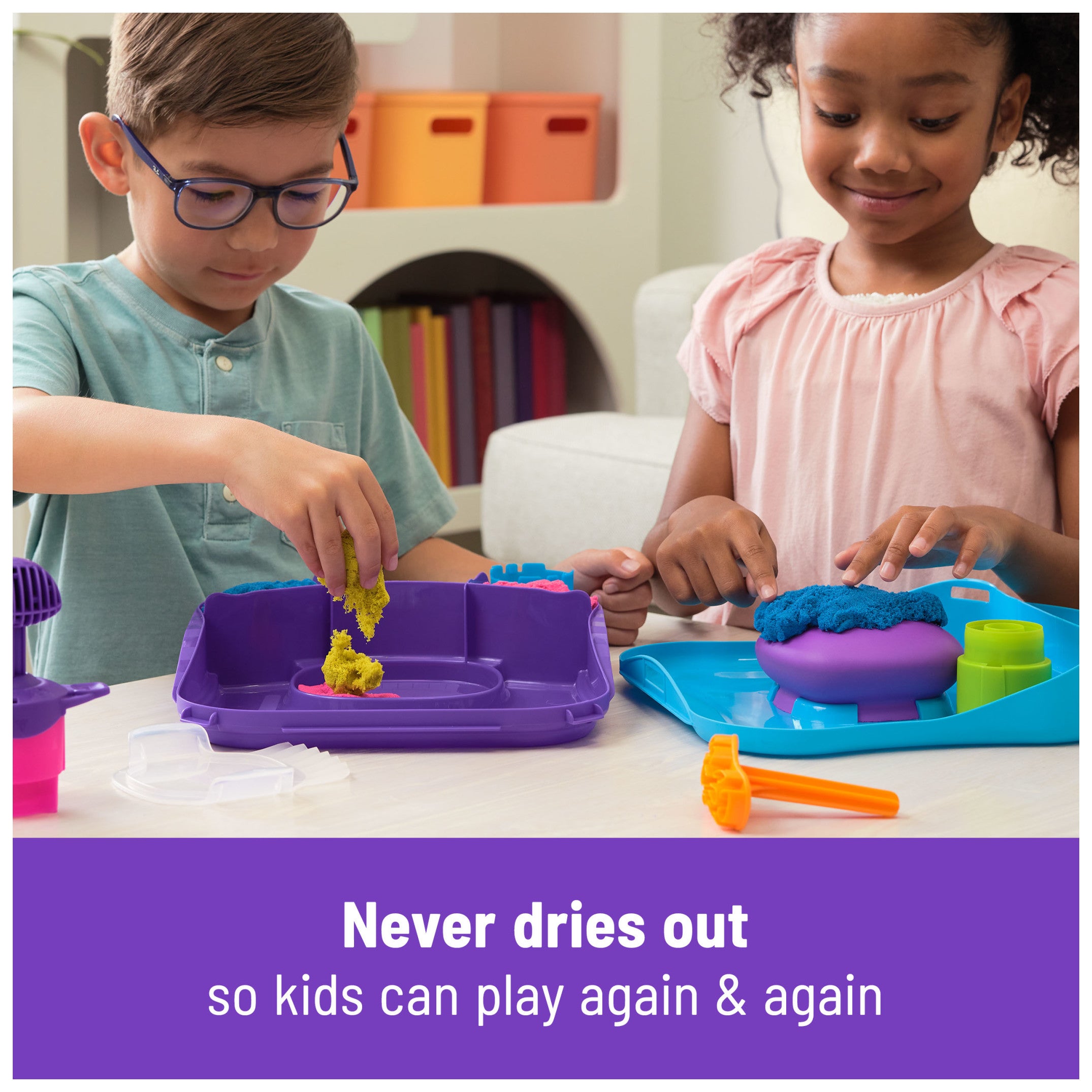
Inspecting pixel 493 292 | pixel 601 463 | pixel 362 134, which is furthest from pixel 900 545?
pixel 493 292

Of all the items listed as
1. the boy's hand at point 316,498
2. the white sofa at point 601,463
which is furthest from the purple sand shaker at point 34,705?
the white sofa at point 601,463

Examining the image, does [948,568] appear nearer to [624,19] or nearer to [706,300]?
[706,300]

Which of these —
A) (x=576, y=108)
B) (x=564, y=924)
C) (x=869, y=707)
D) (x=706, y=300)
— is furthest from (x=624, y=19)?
(x=564, y=924)

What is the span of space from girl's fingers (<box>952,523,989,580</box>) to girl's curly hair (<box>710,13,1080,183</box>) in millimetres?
377

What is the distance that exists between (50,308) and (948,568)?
696mm

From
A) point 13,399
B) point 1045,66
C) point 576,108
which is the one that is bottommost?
point 13,399

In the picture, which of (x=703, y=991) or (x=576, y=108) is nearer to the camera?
(x=703, y=991)

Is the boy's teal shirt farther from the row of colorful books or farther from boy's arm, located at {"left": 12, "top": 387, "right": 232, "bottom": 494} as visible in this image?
the row of colorful books

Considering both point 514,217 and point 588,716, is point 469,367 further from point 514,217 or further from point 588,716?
point 588,716

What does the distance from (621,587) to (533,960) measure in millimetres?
364

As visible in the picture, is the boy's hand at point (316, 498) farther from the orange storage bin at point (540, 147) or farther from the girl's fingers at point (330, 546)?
the orange storage bin at point (540, 147)

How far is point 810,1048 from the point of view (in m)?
0.45

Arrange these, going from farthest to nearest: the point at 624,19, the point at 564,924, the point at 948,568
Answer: the point at 624,19 < the point at 948,568 < the point at 564,924

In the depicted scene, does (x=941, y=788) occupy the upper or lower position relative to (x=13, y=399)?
lower
